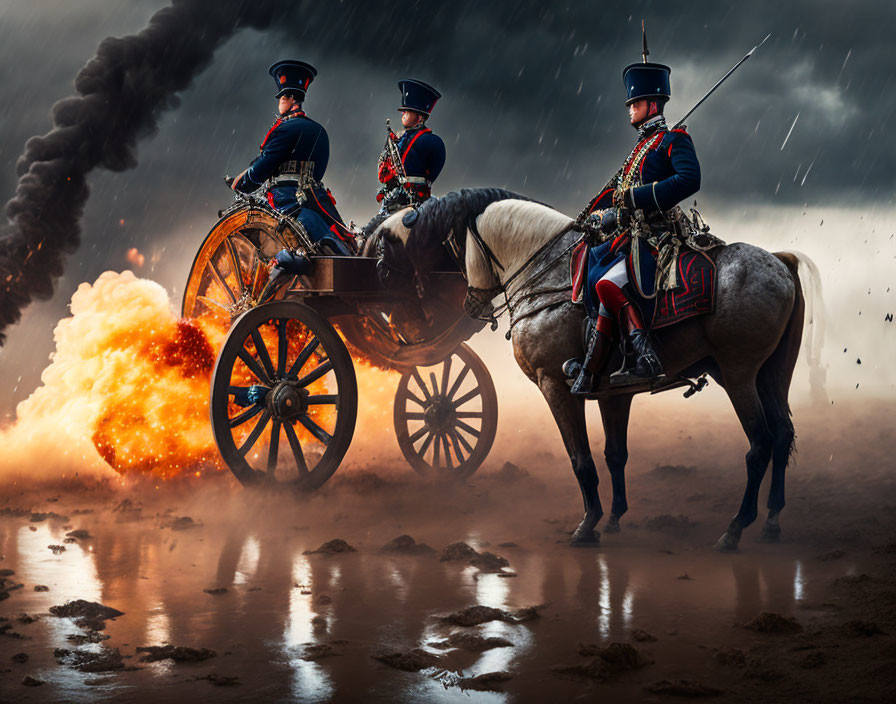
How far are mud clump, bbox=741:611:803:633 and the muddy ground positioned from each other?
0.04 feet

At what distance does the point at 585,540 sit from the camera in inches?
265

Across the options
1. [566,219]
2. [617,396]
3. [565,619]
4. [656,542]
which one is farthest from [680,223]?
[565,619]

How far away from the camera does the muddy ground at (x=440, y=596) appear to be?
151 inches

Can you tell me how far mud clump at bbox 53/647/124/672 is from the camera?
155 inches

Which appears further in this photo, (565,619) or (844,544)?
(844,544)

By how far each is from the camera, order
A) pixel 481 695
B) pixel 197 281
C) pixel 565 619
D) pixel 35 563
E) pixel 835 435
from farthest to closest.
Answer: pixel 835 435, pixel 197 281, pixel 35 563, pixel 565 619, pixel 481 695

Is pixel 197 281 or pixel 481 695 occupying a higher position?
pixel 197 281

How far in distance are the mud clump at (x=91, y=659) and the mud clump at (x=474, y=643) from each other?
1.51 metres

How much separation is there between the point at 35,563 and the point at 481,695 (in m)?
3.97

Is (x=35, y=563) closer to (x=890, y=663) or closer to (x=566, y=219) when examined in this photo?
(x=566, y=219)

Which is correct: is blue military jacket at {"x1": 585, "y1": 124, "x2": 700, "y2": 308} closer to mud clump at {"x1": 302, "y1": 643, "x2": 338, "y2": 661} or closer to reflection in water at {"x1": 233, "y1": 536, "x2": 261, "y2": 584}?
reflection in water at {"x1": 233, "y1": 536, "x2": 261, "y2": 584}

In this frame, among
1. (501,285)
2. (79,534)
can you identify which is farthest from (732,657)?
(79,534)

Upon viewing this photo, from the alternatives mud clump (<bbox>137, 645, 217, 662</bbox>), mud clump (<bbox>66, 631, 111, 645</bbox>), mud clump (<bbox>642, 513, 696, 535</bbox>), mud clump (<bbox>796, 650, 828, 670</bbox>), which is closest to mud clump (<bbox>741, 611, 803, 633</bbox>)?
mud clump (<bbox>796, 650, 828, 670</bbox>)

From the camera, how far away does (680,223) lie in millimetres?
6508
